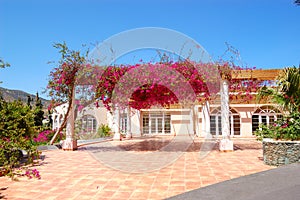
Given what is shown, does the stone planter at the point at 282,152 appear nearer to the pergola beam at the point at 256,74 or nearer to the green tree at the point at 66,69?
the pergola beam at the point at 256,74

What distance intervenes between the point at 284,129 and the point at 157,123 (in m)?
15.3

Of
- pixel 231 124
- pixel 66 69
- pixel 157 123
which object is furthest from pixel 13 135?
pixel 157 123

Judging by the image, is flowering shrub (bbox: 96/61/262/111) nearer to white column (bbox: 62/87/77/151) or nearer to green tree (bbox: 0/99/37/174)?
white column (bbox: 62/87/77/151)

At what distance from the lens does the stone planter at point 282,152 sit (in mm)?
6359

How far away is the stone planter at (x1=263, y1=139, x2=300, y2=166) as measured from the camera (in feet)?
Answer: 20.9

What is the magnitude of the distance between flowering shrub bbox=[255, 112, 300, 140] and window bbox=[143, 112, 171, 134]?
14165mm

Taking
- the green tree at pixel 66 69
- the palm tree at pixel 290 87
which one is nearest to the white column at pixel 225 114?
the palm tree at pixel 290 87

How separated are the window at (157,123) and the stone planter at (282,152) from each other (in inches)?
590

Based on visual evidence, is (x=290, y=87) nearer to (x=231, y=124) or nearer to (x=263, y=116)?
(x=231, y=124)

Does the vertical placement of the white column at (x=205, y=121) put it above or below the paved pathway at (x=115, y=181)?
above

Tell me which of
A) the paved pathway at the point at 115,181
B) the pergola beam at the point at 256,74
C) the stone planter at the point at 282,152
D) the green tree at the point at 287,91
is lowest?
the paved pathway at the point at 115,181

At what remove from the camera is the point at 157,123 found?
854 inches

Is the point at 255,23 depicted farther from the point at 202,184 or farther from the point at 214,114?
the point at 214,114

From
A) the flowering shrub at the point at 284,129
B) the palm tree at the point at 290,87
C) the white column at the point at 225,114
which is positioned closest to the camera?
the flowering shrub at the point at 284,129
